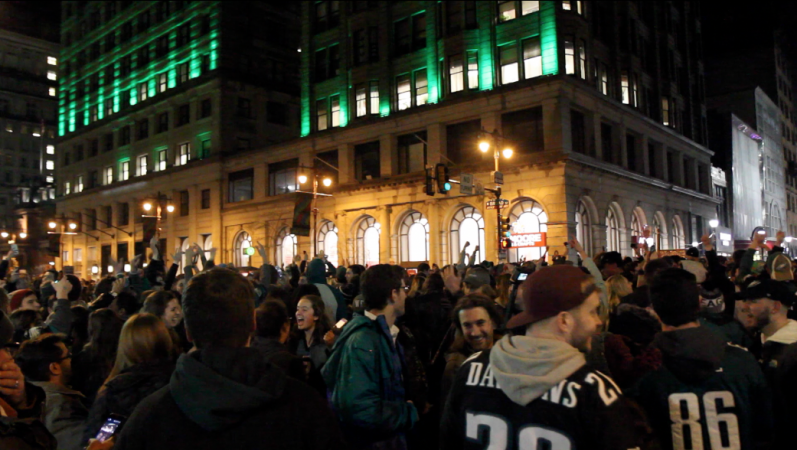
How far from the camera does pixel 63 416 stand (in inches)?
152

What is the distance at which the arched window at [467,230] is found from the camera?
3425cm

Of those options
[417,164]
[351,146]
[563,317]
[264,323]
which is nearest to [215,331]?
[563,317]

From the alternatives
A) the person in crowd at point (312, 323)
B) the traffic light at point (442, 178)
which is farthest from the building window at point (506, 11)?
the person in crowd at point (312, 323)

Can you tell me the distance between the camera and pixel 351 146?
41188 millimetres

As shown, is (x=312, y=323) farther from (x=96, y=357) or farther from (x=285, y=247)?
(x=285, y=247)

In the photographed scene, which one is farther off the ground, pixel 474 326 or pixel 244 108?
pixel 244 108

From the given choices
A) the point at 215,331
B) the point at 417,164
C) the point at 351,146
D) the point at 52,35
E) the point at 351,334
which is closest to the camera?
the point at 215,331

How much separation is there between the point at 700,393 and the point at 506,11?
A: 35166 mm

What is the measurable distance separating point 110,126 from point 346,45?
33.9 metres

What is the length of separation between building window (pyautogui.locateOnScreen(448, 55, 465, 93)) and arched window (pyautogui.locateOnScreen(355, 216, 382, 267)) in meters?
10.3

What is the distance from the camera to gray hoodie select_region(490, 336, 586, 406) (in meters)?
2.53

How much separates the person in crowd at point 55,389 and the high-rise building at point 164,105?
155 feet

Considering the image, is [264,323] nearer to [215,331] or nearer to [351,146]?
[215,331]

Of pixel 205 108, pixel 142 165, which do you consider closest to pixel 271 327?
pixel 205 108
